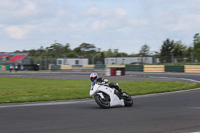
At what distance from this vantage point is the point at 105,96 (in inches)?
376

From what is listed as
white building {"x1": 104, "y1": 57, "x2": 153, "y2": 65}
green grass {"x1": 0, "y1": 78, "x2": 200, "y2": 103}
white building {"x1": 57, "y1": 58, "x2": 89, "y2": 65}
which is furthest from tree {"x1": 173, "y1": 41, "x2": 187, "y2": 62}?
green grass {"x1": 0, "y1": 78, "x2": 200, "y2": 103}

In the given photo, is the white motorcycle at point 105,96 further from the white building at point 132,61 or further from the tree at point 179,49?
the tree at point 179,49

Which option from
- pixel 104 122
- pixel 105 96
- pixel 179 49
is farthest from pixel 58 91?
pixel 179 49

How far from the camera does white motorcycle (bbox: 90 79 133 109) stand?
365 inches

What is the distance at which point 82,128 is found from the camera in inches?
245

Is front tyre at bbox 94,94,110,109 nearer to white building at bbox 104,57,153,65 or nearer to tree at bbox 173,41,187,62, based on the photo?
white building at bbox 104,57,153,65

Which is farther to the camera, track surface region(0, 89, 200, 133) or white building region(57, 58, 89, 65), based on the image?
white building region(57, 58, 89, 65)

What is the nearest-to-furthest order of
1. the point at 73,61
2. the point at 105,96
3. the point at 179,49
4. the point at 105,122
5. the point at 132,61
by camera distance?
the point at 105,122, the point at 105,96, the point at 132,61, the point at 73,61, the point at 179,49

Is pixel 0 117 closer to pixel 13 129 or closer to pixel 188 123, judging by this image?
pixel 13 129

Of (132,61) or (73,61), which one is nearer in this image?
(132,61)

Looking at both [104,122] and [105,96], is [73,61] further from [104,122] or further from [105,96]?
[104,122]

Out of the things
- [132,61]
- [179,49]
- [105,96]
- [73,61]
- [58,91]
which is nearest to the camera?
[105,96]

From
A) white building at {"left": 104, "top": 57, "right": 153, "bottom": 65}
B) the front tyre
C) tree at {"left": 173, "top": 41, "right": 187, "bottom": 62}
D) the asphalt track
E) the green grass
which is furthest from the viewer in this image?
tree at {"left": 173, "top": 41, "right": 187, "bottom": 62}

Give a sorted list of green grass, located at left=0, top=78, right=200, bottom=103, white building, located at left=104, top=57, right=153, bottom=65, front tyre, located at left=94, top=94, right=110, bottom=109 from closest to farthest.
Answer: front tyre, located at left=94, top=94, right=110, bottom=109
green grass, located at left=0, top=78, right=200, bottom=103
white building, located at left=104, top=57, right=153, bottom=65
